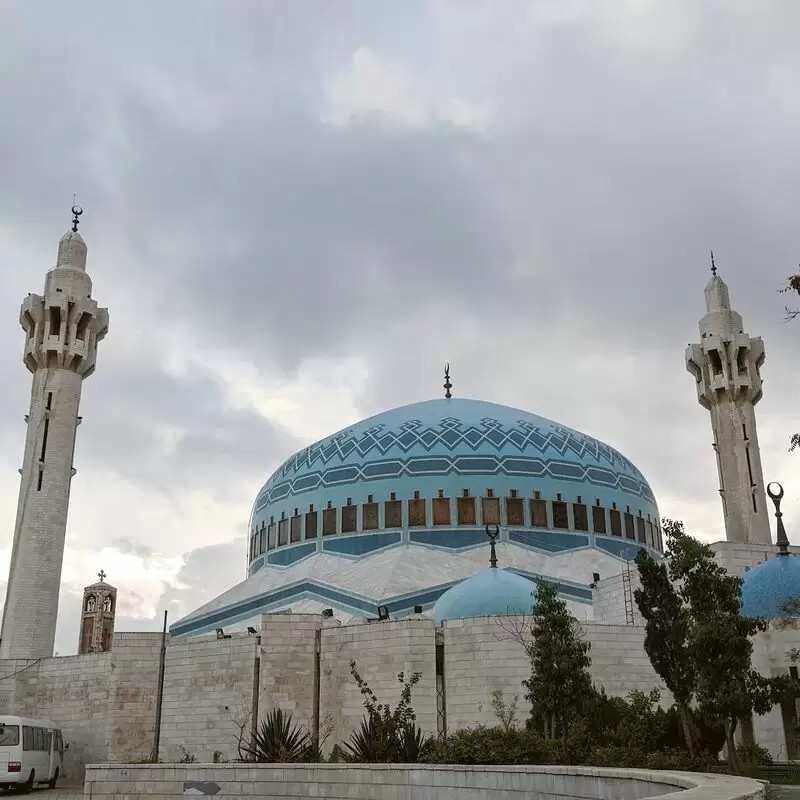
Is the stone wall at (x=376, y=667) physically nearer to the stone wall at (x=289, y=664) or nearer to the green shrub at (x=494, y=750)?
the stone wall at (x=289, y=664)

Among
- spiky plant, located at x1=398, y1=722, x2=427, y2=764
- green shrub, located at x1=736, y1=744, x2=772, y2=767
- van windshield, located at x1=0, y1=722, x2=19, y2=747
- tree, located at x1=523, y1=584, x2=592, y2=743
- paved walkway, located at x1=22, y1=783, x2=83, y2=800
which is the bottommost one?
paved walkway, located at x1=22, y1=783, x2=83, y2=800

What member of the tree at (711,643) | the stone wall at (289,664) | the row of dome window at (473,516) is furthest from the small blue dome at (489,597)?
the row of dome window at (473,516)

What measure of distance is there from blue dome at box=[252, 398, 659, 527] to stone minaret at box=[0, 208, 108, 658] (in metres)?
7.72

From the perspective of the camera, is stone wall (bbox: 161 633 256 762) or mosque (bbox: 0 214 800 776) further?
stone wall (bbox: 161 633 256 762)

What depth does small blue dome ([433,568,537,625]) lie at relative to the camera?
20656 millimetres

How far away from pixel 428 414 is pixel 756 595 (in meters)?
16.2

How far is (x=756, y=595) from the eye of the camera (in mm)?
18453

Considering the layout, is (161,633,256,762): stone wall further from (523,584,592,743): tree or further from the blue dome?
the blue dome

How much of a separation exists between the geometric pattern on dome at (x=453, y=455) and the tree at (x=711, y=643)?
16141 millimetres

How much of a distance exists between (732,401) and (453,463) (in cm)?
851

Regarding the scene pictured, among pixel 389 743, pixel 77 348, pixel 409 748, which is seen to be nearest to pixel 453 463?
pixel 77 348

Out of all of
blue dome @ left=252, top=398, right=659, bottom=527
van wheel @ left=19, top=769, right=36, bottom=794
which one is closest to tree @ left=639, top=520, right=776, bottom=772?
van wheel @ left=19, top=769, right=36, bottom=794

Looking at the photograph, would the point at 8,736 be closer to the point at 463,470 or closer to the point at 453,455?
the point at 463,470

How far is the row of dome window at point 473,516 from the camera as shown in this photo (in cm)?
2945
